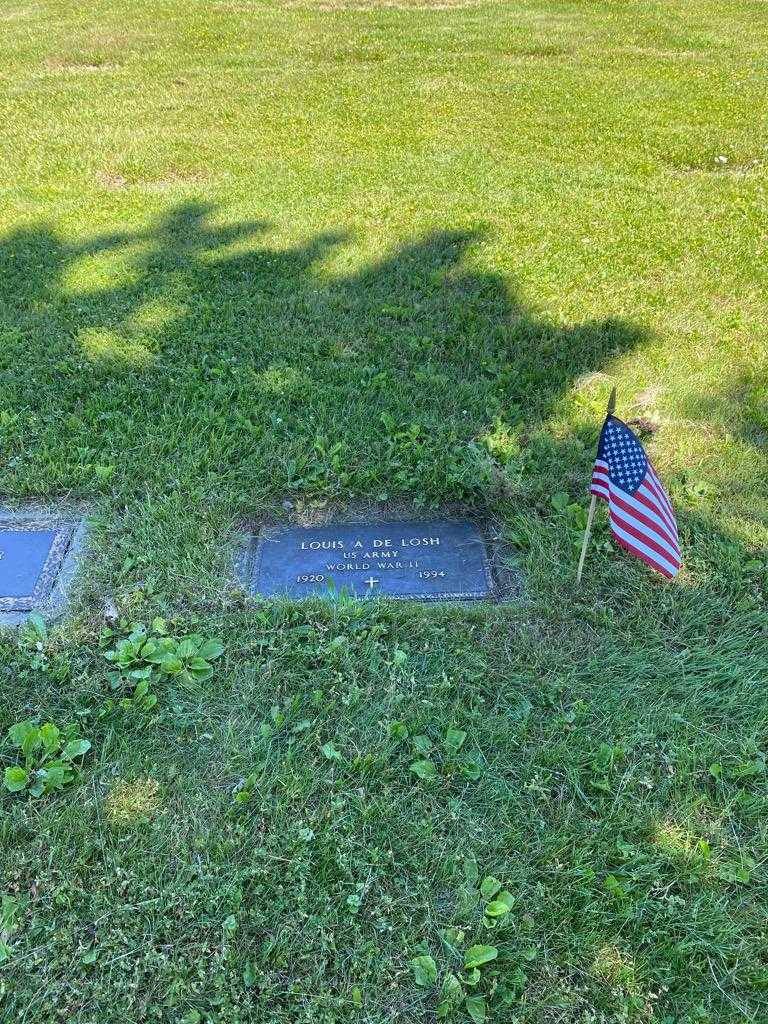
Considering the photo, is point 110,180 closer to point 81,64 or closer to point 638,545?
point 81,64

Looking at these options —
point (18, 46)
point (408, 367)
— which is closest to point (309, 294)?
point (408, 367)

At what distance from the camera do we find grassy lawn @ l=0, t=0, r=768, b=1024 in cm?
199

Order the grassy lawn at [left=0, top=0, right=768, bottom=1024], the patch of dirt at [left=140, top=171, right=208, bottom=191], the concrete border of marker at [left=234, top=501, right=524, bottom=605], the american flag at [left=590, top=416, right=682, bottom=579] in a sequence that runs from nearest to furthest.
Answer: the grassy lawn at [left=0, top=0, right=768, bottom=1024]
the american flag at [left=590, top=416, right=682, bottom=579]
the concrete border of marker at [left=234, top=501, right=524, bottom=605]
the patch of dirt at [left=140, top=171, right=208, bottom=191]

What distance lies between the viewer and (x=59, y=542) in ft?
10.3

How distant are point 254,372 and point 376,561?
1.52m

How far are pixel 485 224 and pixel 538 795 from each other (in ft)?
14.5

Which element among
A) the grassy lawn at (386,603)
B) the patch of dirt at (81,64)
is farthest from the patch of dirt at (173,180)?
the patch of dirt at (81,64)

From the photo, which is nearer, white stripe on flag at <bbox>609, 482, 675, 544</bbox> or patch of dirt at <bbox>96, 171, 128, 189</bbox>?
white stripe on flag at <bbox>609, 482, 675, 544</bbox>

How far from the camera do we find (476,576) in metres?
3.01

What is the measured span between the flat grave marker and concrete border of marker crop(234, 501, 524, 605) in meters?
0.02

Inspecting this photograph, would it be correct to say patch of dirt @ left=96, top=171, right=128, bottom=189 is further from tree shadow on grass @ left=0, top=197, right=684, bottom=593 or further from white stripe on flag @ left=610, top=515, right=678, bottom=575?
white stripe on flag @ left=610, top=515, right=678, bottom=575

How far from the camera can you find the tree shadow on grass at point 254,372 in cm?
340

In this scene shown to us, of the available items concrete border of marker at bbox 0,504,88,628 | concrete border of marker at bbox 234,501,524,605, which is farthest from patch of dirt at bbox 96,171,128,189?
concrete border of marker at bbox 234,501,524,605

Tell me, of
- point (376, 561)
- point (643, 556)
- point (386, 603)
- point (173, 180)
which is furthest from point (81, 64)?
point (643, 556)
